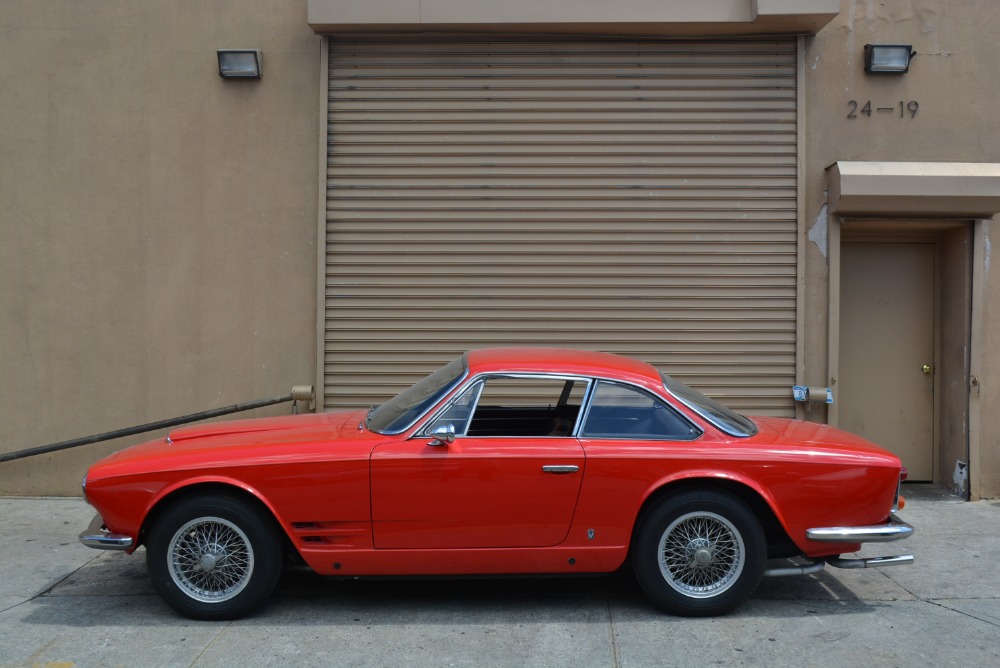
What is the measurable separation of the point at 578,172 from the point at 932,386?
12.4 ft

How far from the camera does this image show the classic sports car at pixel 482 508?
4910 mm

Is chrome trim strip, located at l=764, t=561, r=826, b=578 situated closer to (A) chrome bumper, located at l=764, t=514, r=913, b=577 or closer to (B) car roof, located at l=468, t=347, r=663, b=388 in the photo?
(A) chrome bumper, located at l=764, t=514, r=913, b=577

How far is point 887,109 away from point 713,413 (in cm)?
416

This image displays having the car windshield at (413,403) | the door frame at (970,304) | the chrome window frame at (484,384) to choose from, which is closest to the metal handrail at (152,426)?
the car windshield at (413,403)

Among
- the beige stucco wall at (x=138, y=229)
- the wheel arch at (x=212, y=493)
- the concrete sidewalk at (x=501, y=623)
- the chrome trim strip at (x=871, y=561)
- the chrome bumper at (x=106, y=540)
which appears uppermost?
the beige stucco wall at (x=138, y=229)

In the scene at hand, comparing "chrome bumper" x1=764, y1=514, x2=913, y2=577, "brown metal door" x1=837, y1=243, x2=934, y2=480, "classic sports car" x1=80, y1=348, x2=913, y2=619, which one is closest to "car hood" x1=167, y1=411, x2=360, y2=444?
"classic sports car" x1=80, y1=348, x2=913, y2=619

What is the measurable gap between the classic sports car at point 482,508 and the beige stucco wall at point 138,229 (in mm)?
3031

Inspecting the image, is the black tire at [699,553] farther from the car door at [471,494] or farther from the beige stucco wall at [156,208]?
the beige stucco wall at [156,208]

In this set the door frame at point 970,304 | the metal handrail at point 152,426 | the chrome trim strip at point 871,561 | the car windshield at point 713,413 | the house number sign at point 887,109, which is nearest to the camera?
the chrome trim strip at point 871,561

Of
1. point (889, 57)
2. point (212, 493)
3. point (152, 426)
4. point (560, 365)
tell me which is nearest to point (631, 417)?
point (560, 365)

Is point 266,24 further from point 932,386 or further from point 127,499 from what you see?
point 932,386

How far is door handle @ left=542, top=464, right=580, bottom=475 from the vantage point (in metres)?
4.92

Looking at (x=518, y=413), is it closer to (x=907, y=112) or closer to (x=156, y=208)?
(x=156, y=208)

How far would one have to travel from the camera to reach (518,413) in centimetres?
582
